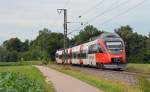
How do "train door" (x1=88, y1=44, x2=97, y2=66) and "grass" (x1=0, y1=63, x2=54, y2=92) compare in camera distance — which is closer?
"grass" (x1=0, y1=63, x2=54, y2=92)

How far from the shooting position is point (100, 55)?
53688 millimetres

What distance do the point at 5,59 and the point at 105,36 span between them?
98.4 metres

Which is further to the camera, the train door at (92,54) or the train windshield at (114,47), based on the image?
the train door at (92,54)

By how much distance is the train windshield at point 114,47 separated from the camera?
171 feet

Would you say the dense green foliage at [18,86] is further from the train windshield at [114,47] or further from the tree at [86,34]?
the tree at [86,34]

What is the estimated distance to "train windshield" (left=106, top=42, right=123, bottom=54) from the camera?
52000 mm

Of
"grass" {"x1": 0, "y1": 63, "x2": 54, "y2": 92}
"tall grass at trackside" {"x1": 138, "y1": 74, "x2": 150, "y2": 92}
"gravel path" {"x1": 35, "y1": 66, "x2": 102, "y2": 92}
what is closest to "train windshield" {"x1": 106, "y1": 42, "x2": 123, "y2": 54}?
"grass" {"x1": 0, "y1": 63, "x2": 54, "y2": 92}

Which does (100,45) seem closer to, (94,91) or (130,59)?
(94,91)

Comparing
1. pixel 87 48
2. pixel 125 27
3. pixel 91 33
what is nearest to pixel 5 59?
pixel 91 33

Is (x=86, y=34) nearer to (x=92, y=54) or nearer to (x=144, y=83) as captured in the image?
(x=92, y=54)

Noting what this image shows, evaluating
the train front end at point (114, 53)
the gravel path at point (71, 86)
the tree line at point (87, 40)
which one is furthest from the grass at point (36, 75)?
the tree line at point (87, 40)

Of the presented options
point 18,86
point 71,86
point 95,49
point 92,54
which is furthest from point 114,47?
point 18,86

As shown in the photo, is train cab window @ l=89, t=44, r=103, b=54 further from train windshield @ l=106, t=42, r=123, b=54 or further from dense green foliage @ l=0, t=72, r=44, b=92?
dense green foliage @ l=0, t=72, r=44, b=92

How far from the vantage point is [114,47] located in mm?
52188
